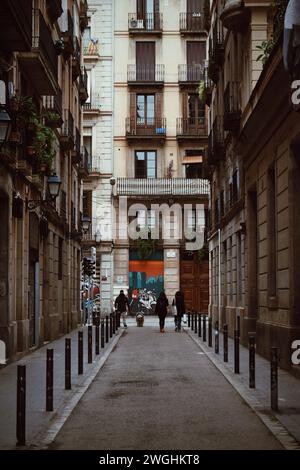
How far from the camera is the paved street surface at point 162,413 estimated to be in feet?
30.8

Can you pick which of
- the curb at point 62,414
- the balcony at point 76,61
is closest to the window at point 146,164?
the balcony at point 76,61

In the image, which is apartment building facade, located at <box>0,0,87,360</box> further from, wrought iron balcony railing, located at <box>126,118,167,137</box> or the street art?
the street art

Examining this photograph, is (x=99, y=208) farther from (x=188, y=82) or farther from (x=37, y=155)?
(x=37, y=155)

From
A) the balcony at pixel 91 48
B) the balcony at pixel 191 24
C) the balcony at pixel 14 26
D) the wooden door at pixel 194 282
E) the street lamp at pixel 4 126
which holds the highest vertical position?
the balcony at pixel 191 24

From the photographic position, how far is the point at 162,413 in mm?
11578

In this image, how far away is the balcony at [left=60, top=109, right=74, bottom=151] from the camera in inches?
1181

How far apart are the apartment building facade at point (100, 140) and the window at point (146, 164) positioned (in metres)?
1.65

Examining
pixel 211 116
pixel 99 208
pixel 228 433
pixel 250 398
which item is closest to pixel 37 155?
pixel 250 398

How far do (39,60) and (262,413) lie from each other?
1175cm

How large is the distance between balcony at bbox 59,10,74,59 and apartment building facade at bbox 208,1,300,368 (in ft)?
18.2

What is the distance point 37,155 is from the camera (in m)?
21.2

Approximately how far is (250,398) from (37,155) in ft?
33.6

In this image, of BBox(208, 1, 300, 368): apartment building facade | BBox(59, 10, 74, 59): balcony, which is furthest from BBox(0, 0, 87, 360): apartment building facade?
BBox(208, 1, 300, 368): apartment building facade

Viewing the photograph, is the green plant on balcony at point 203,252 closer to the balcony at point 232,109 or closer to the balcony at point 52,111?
the balcony at point 232,109
